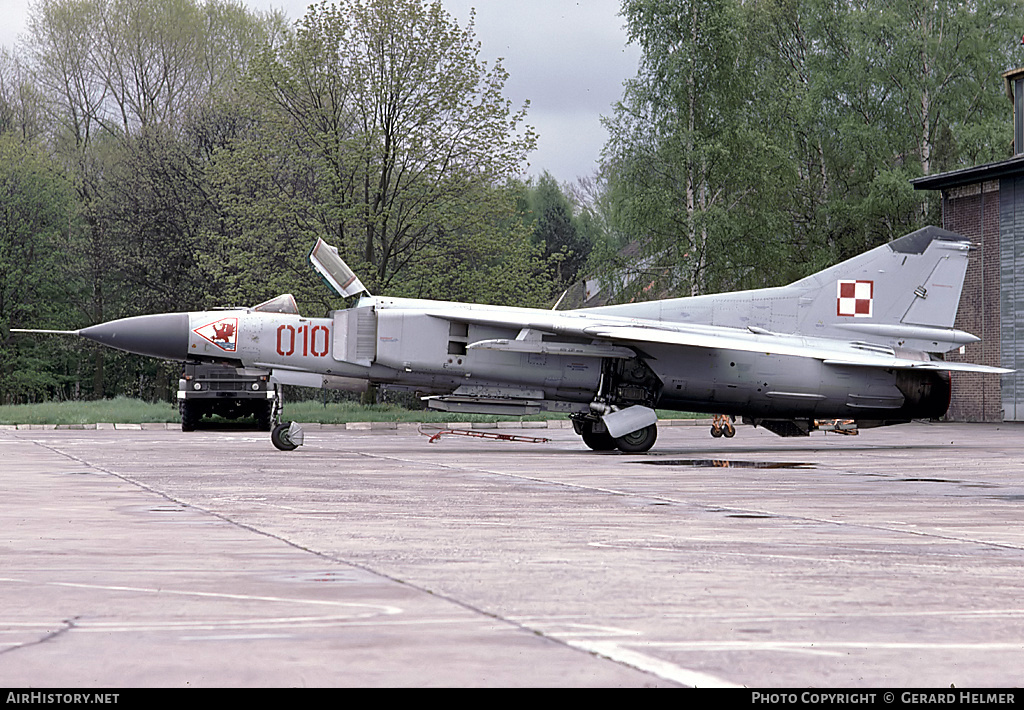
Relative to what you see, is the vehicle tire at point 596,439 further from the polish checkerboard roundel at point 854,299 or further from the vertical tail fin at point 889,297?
the polish checkerboard roundel at point 854,299

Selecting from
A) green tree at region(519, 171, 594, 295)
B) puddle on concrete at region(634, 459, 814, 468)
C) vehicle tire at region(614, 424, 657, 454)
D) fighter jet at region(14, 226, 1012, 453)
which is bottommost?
puddle on concrete at region(634, 459, 814, 468)

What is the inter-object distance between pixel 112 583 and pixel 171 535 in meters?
1.96

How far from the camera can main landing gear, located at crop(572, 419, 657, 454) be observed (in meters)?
19.2

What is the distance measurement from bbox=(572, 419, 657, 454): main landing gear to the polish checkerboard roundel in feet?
13.5

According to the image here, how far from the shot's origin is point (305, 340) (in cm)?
1914

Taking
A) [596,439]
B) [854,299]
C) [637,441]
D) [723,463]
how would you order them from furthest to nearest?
[854,299]
[596,439]
[637,441]
[723,463]

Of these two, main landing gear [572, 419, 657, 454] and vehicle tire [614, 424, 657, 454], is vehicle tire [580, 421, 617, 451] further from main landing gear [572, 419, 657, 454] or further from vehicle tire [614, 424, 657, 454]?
vehicle tire [614, 424, 657, 454]

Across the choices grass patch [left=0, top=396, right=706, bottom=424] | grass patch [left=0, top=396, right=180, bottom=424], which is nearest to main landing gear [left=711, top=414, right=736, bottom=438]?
grass patch [left=0, top=396, right=706, bottom=424]

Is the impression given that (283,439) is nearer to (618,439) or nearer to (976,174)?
(618,439)

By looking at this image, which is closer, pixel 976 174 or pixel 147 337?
pixel 147 337

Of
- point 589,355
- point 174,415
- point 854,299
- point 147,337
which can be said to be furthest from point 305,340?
point 174,415

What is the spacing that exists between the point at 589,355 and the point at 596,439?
4.98 ft

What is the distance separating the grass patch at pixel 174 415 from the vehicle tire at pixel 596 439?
34.5ft
